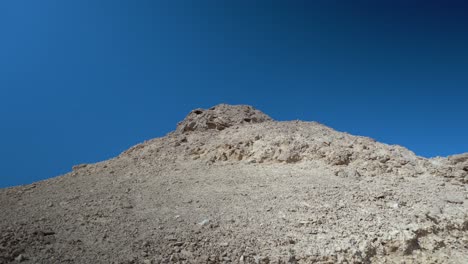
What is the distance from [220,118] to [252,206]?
8523mm

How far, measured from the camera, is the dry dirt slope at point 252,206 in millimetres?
5551

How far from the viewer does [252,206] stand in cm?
764

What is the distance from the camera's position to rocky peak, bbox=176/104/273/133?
15.6 metres

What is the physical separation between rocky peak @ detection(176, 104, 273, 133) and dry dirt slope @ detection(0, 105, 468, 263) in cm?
213

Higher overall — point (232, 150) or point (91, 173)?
point (232, 150)

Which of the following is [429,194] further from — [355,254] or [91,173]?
[91,173]

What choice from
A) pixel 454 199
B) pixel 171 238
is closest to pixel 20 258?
pixel 171 238

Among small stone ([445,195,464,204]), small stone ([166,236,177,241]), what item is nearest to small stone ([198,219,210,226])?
small stone ([166,236,177,241])

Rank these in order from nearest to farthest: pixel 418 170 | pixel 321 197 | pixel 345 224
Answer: pixel 345 224 < pixel 321 197 < pixel 418 170

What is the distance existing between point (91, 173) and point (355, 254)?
31.3 feet

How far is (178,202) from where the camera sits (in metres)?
7.91

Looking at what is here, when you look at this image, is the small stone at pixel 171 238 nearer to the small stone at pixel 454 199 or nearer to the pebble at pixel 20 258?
the pebble at pixel 20 258

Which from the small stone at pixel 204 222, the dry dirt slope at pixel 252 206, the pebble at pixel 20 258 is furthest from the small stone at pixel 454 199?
the pebble at pixel 20 258

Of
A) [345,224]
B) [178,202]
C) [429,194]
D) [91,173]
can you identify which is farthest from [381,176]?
[91,173]
